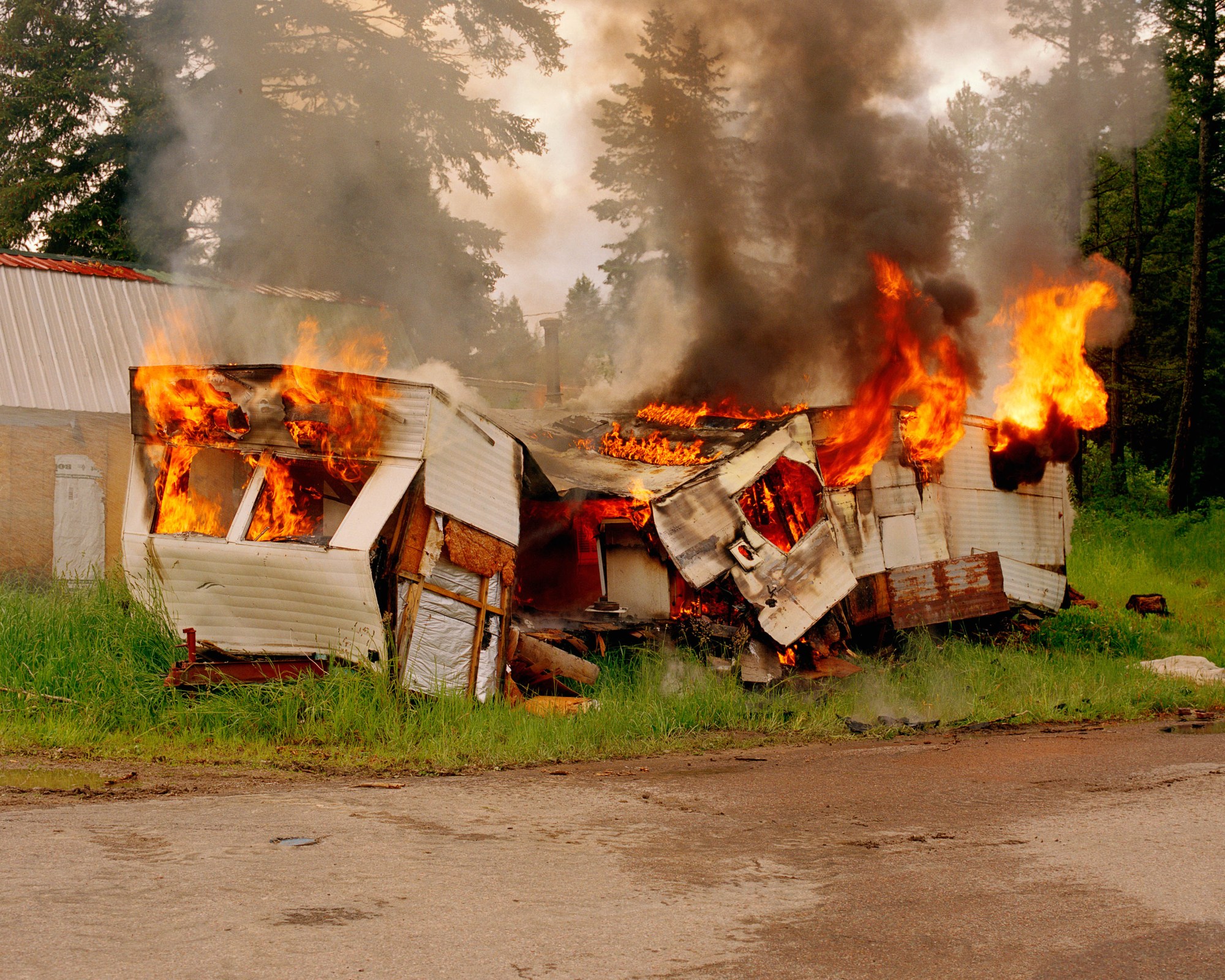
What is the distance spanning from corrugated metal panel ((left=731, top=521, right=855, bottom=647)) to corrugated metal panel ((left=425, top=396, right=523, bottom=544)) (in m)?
2.13

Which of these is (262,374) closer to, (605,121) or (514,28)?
(605,121)

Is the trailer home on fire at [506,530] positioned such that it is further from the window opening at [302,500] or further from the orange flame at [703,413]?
the orange flame at [703,413]

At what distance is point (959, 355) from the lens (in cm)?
1258

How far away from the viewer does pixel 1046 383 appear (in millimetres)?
12805

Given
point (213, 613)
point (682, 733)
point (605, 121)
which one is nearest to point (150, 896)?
point (213, 613)

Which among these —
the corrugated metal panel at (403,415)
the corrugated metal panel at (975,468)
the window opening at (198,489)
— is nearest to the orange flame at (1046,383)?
the corrugated metal panel at (975,468)

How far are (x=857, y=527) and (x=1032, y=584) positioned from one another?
2.86 m

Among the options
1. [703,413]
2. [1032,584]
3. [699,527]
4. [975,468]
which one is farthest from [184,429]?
[1032,584]

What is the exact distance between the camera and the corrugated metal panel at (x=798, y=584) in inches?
370

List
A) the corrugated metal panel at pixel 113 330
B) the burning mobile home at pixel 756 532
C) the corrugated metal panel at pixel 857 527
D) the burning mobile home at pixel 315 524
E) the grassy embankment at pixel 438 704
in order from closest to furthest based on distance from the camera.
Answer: the grassy embankment at pixel 438 704
the burning mobile home at pixel 315 524
the burning mobile home at pixel 756 532
the corrugated metal panel at pixel 857 527
the corrugated metal panel at pixel 113 330

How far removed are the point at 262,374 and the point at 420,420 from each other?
1292mm

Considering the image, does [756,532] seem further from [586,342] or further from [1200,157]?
[586,342]

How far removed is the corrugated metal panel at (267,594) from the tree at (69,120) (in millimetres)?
16421

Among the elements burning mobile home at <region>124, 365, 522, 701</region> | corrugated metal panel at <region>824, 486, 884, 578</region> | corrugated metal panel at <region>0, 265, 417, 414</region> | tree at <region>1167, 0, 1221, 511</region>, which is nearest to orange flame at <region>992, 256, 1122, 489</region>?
corrugated metal panel at <region>824, 486, 884, 578</region>
